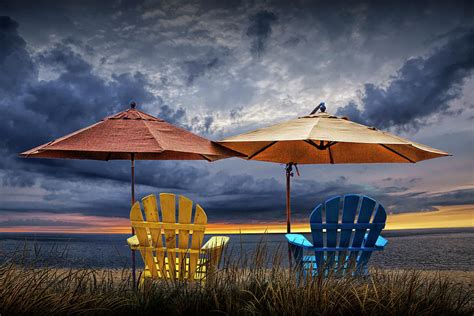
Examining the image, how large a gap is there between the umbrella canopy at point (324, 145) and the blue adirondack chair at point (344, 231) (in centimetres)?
68

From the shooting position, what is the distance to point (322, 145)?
241 inches

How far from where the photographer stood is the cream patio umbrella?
15.4 feet

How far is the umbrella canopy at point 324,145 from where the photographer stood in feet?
15.6

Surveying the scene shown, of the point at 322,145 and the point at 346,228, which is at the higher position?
the point at 322,145

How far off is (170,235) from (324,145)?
260 centimetres

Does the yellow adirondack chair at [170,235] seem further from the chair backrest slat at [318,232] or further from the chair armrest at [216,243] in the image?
the chair backrest slat at [318,232]

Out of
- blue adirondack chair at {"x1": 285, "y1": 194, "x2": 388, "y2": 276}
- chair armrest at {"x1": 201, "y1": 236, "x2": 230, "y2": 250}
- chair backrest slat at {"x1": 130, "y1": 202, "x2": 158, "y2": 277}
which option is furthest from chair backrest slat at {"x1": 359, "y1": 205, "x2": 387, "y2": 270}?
chair backrest slat at {"x1": 130, "y1": 202, "x2": 158, "y2": 277}

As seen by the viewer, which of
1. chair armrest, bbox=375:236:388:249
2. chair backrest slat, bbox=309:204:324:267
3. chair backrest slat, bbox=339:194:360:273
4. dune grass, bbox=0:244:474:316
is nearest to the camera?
dune grass, bbox=0:244:474:316

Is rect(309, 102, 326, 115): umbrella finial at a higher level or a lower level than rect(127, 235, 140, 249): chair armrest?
higher

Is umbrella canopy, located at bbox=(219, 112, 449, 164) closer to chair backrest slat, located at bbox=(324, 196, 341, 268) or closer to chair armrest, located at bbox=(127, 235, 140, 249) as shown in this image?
chair backrest slat, located at bbox=(324, 196, 341, 268)

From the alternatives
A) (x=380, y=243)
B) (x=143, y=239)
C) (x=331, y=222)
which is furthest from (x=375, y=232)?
(x=143, y=239)

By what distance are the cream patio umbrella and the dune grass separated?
1.32m

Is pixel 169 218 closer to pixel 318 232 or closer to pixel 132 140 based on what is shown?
pixel 132 140

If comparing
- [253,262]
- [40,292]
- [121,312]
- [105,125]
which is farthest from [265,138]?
[40,292]
